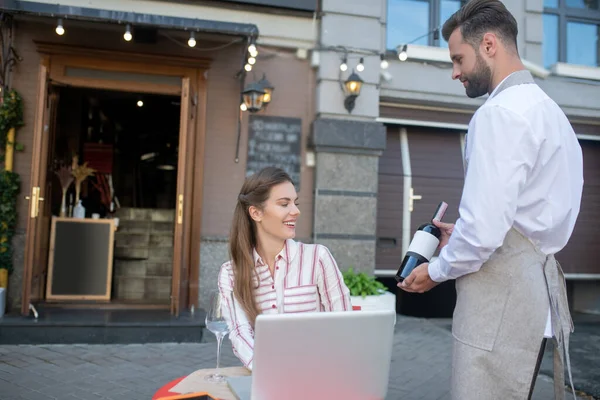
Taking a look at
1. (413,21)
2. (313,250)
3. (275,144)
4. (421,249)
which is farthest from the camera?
(413,21)

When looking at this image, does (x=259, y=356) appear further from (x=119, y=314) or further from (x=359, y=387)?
Answer: (x=119, y=314)

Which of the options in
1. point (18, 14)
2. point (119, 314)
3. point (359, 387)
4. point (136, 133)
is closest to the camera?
point (359, 387)

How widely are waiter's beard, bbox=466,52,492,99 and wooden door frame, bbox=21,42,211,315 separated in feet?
15.0

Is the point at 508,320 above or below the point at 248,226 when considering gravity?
below

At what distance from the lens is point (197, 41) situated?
267 inches

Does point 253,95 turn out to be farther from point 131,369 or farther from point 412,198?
point 131,369

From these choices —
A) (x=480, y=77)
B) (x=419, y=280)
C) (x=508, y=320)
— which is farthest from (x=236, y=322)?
(x=480, y=77)

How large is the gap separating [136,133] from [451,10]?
29.0ft

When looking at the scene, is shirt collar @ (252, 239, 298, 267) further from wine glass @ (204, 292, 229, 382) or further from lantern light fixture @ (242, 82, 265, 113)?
lantern light fixture @ (242, 82, 265, 113)

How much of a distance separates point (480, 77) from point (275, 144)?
5090mm

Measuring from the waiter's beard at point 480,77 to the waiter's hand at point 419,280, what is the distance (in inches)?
28.7

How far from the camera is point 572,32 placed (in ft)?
28.1

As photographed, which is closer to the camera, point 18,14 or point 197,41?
point 18,14

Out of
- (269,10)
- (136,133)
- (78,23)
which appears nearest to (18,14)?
(78,23)
